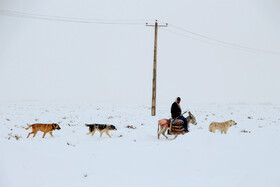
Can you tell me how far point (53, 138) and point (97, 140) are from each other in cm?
234

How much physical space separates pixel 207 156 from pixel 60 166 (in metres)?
5.41

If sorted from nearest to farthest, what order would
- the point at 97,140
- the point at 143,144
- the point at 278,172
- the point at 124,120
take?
the point at 278,172, the point at 143,144, the point at 97,140, the point at 124,120

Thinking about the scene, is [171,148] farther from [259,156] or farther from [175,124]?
[259,156]

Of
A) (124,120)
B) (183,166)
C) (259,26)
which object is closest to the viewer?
(183,166)

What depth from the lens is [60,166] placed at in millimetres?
8258

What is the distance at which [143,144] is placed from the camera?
11.5m

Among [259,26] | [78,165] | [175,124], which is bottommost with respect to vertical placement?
[78,165]

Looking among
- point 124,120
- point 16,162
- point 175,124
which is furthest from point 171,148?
point 124,120

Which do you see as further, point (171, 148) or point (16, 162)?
point (171, 148)

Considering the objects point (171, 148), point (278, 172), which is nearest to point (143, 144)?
point (171, 148)

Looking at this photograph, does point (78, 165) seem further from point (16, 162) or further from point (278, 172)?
point (278, 172)

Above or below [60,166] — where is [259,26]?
above

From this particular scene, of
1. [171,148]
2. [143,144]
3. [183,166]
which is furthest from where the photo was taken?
[143,144]

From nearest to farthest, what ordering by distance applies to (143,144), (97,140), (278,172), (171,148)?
(278,172), (171,148), (143,144), (97,140)
